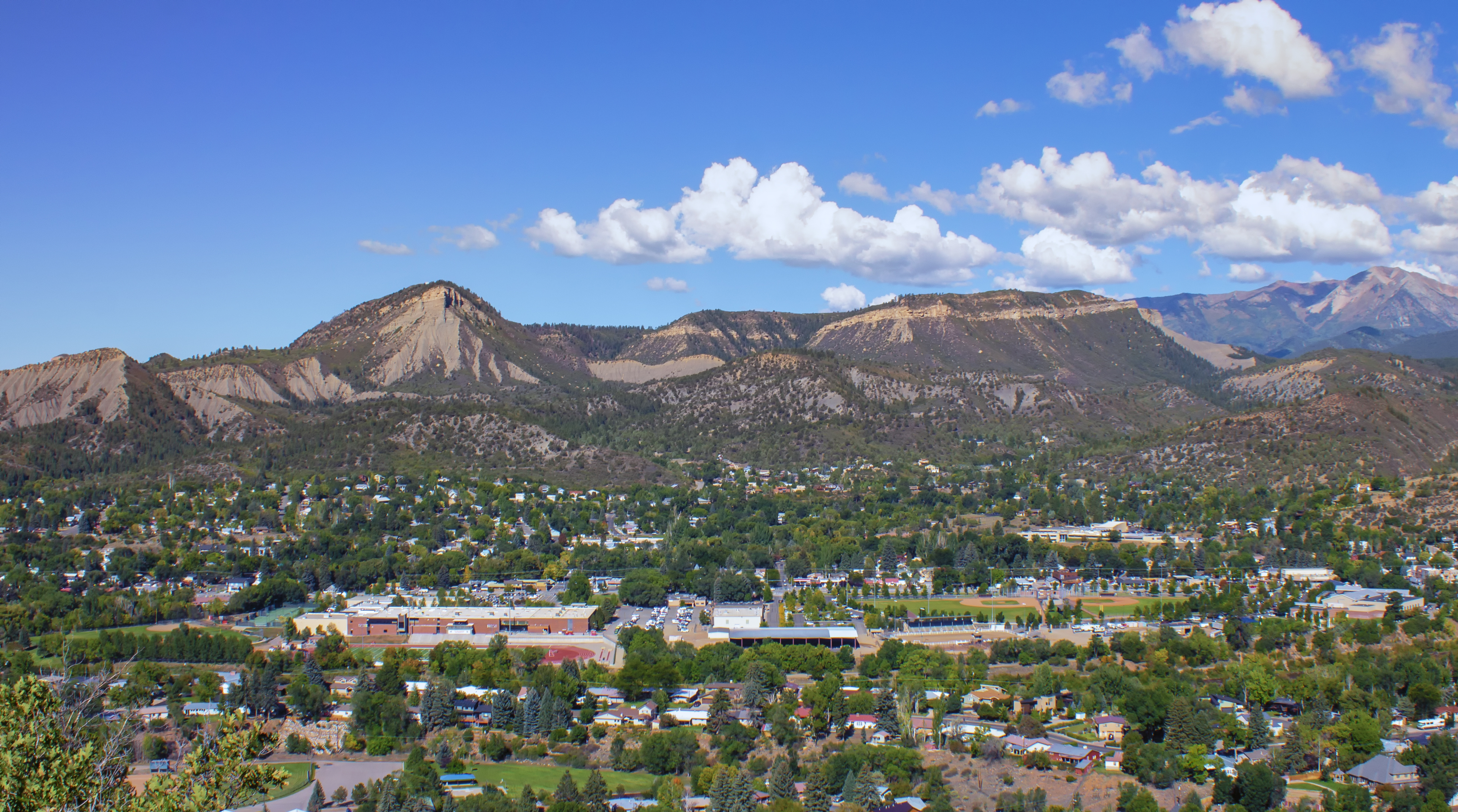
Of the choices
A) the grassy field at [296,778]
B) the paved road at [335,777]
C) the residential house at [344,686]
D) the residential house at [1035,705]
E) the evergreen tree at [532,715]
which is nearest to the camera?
the paved road at [335,777]

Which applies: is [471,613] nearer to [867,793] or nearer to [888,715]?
[888,715]

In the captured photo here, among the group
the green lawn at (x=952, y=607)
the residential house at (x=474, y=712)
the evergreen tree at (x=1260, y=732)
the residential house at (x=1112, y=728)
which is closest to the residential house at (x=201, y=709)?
the residential house at (x=474, y=712)

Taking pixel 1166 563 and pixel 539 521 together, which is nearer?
pixel 1166 563

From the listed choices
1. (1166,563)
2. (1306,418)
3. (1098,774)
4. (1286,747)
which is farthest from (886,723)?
(1306,418)

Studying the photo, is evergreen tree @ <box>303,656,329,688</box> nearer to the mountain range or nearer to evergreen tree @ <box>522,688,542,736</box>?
evergreen tree @ <box>522,688,542,736</box>

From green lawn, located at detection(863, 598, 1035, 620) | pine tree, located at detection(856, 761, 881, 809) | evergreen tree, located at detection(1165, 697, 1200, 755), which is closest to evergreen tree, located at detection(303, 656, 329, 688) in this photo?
pine tree, located at detection(856, 761, 881, 809)

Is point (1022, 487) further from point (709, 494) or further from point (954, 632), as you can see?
point (954, 632)

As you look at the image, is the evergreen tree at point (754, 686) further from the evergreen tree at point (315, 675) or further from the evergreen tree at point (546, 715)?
the evergreen tree at point (315, 675)
